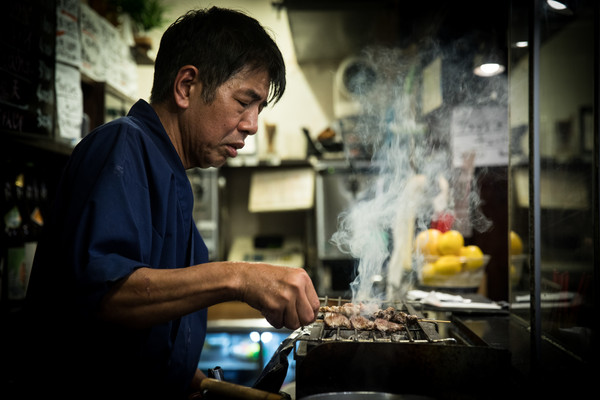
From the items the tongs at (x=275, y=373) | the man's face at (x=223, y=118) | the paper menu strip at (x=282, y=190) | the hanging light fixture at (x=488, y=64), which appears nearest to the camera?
the tongs at (x=275, y=373)

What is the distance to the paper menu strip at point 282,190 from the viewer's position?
5582 mm

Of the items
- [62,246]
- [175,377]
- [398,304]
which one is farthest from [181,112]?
[398,304]

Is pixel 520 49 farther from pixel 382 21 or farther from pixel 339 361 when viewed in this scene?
pixel 382 21

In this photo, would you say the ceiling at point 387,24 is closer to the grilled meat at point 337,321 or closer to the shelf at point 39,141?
the grilled meat at point 337,321

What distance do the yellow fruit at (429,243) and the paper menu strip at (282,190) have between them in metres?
2.59

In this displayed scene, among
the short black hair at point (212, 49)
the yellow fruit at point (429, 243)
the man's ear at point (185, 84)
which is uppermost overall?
the short black hair at point (212, 49)

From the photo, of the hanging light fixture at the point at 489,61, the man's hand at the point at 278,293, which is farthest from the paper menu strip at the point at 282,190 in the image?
the man's hand at the point at 278,293

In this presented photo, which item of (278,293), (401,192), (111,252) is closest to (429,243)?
(401,192)

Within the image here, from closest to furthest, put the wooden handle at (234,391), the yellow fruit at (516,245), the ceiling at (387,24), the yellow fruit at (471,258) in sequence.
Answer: the wooden handle at (234,391), the yellow fruit at (516,245), the yellow fruit at (471,258), the ceiling at (387,24)

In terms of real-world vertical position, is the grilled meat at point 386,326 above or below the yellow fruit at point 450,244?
below

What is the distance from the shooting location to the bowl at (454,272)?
9.23ft

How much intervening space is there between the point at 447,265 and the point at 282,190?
316 centimetres

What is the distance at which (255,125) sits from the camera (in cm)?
179

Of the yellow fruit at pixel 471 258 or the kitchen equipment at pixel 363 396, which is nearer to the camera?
the kitchen equipment at pixel 363 396
